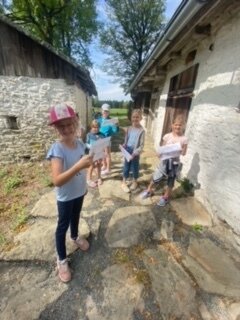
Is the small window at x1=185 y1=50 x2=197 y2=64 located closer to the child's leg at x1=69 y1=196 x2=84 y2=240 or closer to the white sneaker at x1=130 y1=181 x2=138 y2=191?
the white sneaker at x1=130 y1=181 x2=138 y2=191

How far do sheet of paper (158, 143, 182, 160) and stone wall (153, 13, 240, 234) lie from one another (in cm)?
55

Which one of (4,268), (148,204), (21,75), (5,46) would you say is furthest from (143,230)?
(5,46)

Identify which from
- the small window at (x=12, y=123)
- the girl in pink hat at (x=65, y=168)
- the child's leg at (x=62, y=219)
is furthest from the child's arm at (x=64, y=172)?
the small window at (x=12, y=123)

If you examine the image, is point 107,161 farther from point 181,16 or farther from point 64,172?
point 181,16

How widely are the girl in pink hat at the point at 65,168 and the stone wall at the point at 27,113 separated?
461 cm

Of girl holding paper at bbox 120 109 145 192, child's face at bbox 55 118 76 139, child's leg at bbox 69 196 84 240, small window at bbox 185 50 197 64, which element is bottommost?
child's leg at bbox 69 196 84 240

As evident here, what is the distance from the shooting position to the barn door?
3.82m

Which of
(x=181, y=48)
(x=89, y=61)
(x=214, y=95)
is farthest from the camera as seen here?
A: (x=89, y=61)

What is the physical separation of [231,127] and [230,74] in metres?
0.73

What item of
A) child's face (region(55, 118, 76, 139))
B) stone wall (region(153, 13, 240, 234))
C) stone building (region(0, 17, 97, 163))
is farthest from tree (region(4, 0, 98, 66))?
child's face (region(55, 118, 76, 139))

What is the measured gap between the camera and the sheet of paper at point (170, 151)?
2.90 m

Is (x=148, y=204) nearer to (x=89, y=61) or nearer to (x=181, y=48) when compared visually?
(x=181, y=48)

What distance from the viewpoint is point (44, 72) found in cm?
554

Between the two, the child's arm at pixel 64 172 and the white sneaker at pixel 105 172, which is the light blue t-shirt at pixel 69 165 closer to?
the child's arm at pixel 64 172
